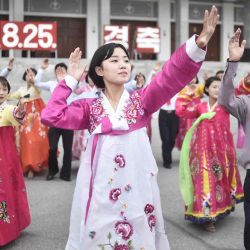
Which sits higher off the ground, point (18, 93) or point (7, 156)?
point (18, 93)

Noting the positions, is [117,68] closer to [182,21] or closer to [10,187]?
[10,187]

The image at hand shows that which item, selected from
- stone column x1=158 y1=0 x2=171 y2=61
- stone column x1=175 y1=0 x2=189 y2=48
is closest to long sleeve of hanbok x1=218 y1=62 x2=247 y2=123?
stone column x1=175 y1=0 x2=189 y2=48

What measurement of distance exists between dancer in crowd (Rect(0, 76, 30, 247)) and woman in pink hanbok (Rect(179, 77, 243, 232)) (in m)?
1.44

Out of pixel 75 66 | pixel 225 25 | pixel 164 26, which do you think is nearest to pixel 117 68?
pixel 75 66

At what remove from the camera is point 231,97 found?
10.8 feet

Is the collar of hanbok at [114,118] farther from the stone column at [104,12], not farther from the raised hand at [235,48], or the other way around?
the stone column at [104,12]

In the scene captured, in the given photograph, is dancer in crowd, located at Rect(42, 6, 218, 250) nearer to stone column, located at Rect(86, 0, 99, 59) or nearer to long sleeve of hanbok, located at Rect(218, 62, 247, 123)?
long sleeve of hanbok, located at Rect(218, 62, 247, 123)

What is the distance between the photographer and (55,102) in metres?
2.69

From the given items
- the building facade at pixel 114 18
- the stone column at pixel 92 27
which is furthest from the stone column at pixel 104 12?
A: the stone column at pixel 92 27

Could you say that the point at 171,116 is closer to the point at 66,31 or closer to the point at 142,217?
the point at 142,217

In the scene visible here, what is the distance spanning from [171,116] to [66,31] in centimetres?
1326

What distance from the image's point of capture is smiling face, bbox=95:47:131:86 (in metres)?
2.76

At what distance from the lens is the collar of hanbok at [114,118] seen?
2.69 metres

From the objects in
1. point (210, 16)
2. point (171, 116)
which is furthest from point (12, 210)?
point (171, 116)
